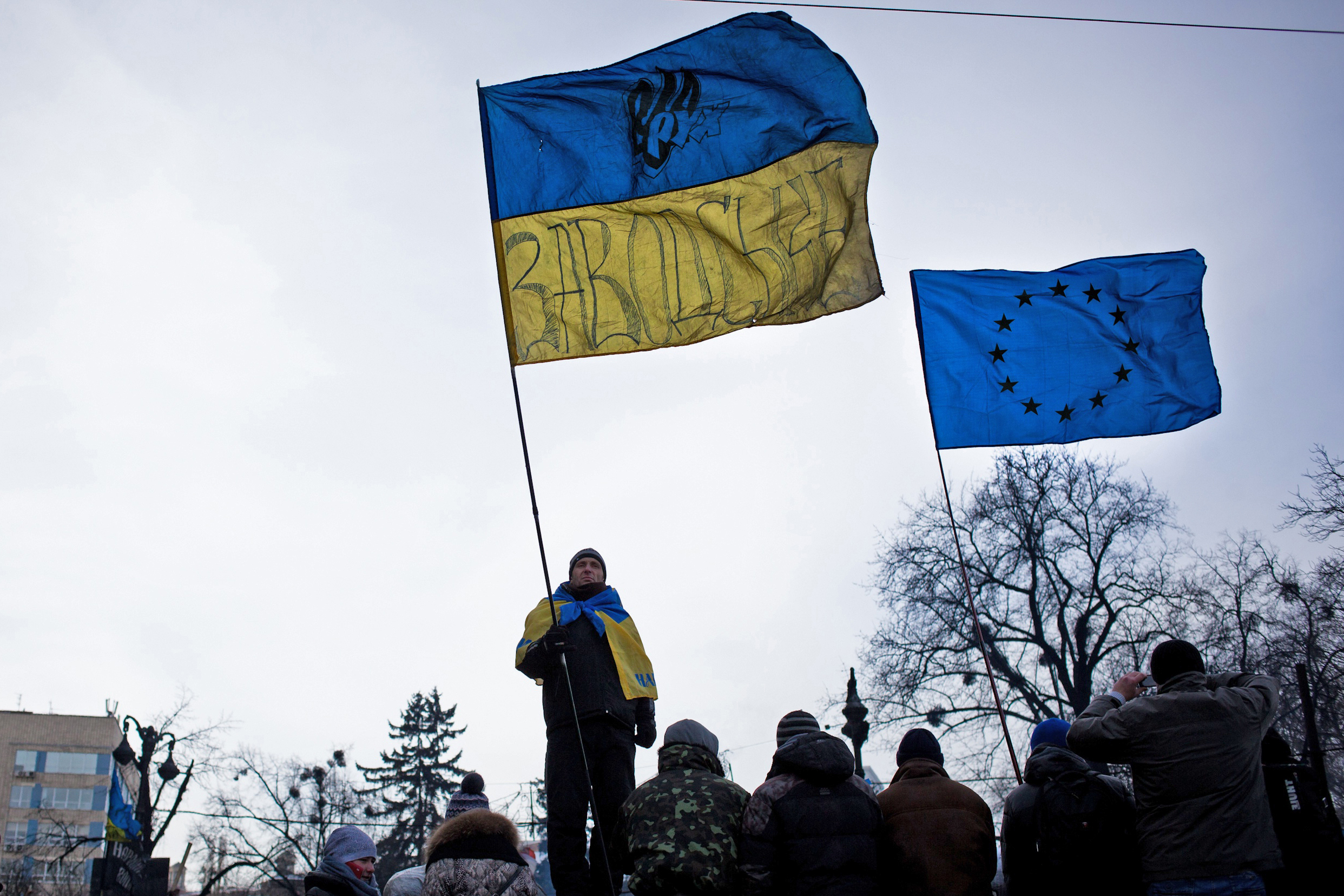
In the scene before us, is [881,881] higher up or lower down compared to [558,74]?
lower down

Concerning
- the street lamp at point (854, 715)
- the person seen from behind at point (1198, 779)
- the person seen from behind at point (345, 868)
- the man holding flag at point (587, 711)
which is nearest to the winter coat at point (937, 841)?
the person seen from behind at point (1198, 779)

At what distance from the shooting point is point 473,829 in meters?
4.94

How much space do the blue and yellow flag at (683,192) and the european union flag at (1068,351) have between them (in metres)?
1.69

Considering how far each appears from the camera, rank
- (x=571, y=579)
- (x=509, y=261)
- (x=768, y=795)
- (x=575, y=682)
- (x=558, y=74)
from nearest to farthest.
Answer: (x=768, y=795), (x=575, y=682), (x=571, y=579), (x=509, y=261), (x=558, y=74)

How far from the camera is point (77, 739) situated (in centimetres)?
7706

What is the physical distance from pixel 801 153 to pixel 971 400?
98.5 inches

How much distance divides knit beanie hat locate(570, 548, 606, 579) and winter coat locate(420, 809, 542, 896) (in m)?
1.65

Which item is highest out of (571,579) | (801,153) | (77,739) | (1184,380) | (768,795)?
(77,739)

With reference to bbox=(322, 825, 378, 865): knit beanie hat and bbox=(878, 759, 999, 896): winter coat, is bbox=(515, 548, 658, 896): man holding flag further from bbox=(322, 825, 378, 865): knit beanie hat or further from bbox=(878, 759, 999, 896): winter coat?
bbox=(878, 759, 999, 896): winter coat

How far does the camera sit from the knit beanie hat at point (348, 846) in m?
5.76

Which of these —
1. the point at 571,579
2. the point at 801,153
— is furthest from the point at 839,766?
the point at 801,153

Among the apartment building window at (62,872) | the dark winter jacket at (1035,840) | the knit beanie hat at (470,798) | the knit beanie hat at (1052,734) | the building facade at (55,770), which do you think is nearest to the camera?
the dark winter jacket at (1035,840)

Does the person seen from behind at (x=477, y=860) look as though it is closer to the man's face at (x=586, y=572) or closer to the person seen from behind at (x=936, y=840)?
the man's face at (x=586, y=572)

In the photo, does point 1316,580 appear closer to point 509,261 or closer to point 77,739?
point 509,261
